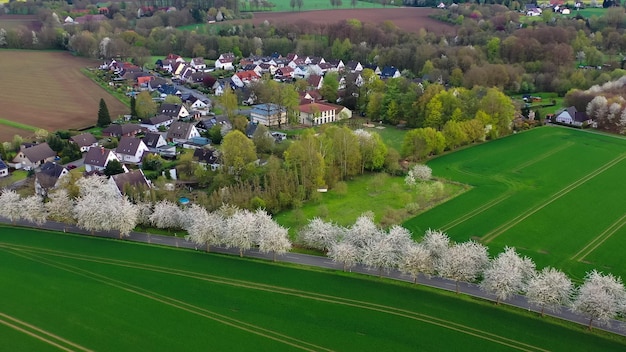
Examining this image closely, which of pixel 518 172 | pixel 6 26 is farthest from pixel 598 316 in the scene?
pixel 6 26

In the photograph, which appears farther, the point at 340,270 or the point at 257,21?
the point at 257,21

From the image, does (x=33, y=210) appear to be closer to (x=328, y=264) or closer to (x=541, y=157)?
(x=328, y=264)

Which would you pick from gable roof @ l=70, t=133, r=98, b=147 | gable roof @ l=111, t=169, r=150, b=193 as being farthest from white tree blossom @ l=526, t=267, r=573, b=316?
gable roof @ l=70, t=133, r=98, b=147

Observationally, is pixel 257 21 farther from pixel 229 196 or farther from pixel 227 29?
pixel 229 196

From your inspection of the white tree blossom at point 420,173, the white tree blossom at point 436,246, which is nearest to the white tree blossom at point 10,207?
the white tree blossom at point 436,246

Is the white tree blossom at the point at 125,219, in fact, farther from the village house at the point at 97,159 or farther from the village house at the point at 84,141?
the village house at the point at 84,141

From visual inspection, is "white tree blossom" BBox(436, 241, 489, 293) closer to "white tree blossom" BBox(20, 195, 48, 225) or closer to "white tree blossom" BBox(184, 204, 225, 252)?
"white tree blossom" BBox(184, 204, 225, 252)
